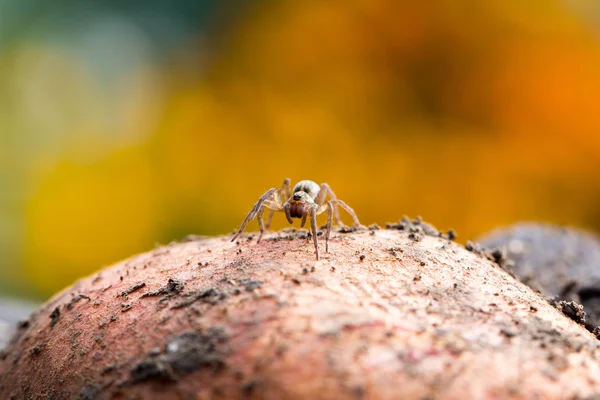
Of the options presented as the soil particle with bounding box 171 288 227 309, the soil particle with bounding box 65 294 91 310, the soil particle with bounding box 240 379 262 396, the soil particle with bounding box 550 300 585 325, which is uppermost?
the soil particle with bounding box 65 294 91 310

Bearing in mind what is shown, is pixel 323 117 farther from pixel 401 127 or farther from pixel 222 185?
pixel 222 185

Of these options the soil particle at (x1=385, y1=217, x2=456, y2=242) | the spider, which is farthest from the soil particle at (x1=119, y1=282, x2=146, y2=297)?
the soil particle at (x1=385, y1=217, x2=456, y2=242)

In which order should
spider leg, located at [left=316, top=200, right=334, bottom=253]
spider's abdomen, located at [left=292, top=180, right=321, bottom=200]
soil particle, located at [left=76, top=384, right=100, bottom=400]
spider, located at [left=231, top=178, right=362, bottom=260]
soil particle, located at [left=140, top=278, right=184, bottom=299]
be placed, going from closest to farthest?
soil particle, located at [left=76, top=384, right=100, bottom=400] → soil particle, located at [left=140, top=278, right=184, bottom=299] → spider leg, located at [left=316, top=200, right=334, bottom=253] → spider, located at [left=231, top=178, right=362, bottom=260] → spider's abdomen, located at [left=292, top=180, right=321, bottom=200]

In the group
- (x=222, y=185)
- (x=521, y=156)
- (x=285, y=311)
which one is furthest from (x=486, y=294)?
(x=521, y=156)

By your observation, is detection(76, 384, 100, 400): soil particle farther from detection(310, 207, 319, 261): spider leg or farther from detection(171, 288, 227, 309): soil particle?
detection(310, 207, 319, 261): spider leg

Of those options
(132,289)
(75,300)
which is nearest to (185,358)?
(132,289)

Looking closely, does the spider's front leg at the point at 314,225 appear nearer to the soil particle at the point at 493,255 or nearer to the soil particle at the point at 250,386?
the soil particle at the point at 250,386

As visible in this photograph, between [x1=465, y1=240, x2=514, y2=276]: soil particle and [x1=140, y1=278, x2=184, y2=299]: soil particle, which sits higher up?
[x1=465, y1=240, x2=514, y2=276]: soil particle

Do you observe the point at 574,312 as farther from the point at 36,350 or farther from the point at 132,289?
the point at 36,350
